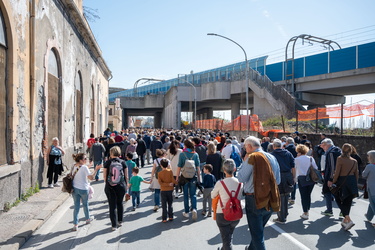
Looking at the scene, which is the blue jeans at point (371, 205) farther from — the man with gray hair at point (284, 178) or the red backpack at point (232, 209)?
the red backpack at point (232, 209)

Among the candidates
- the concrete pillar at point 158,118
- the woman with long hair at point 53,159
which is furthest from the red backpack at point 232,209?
the concrete pillar at point 158,118

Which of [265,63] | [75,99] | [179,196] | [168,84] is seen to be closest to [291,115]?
[265,63]

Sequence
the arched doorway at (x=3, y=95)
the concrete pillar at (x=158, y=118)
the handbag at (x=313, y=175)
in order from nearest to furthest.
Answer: the handbag at (x=313, y=175) → the arched doorway at (x=3, y=95) → the concrete pillar at (x=158, y=118)

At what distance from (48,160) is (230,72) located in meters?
33.1

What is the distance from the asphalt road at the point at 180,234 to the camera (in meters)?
5.70

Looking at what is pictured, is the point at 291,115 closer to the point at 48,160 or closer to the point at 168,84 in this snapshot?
the point at 48,160

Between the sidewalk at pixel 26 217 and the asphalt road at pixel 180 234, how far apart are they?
0.15 meters

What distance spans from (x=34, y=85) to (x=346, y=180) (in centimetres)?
860

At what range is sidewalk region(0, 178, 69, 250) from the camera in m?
5.88

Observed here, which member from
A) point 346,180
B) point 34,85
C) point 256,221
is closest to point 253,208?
point 256,221

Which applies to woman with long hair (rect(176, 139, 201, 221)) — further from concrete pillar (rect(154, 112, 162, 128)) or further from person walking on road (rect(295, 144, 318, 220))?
concrete pillar (rect(154, 112, 162, 128))

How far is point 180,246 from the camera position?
18.4 feet

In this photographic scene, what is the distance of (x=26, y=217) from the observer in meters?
7.24

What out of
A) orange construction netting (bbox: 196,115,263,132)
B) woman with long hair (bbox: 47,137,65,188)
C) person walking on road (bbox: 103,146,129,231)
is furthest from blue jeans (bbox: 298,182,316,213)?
orange construction netting (bbox: 196,115,263,132)
